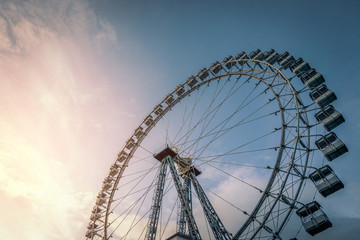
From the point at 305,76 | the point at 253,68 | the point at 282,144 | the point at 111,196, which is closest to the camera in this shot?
the point at 282,144

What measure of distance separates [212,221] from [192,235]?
1.89m

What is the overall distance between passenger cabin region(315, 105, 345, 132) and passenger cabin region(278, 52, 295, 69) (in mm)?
5383

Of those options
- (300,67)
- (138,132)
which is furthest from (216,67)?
(138,132)

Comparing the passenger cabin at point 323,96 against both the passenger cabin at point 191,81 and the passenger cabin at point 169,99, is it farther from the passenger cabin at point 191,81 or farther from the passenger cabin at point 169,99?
the passenger cabin at point 169,99

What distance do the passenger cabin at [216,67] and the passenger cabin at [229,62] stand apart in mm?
729

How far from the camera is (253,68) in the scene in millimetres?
20375

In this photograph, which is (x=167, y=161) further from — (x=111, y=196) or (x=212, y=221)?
(x=111, y=196)

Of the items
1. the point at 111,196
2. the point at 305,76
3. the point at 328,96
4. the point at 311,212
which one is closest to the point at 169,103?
the point at 111,196

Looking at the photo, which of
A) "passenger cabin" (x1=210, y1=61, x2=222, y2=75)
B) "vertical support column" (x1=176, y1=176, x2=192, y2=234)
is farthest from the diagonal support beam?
"passenger cabin" (x1=210, y1=61, x2=222, y2=75)

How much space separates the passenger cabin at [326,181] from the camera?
44.6ft

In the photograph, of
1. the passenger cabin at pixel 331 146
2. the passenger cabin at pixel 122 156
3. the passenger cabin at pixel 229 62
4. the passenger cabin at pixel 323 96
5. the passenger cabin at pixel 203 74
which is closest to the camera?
the passenger cabin at pixel 331 146

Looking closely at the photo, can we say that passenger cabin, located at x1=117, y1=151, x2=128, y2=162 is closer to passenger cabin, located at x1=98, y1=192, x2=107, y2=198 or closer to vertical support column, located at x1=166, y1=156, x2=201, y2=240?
passenger cabin, located at x1=98, y1=192, x2=107, y2=198

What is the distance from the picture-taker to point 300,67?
18641 millimetres

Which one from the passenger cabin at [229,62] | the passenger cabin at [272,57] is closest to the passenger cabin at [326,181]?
the passenger cabin at [272,57]
